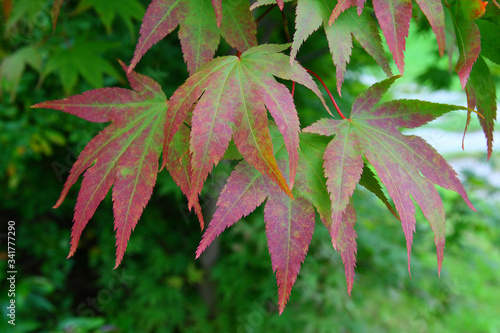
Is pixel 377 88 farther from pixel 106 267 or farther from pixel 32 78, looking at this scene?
pixel 106 267

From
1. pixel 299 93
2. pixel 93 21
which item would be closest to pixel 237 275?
pixel 299 93

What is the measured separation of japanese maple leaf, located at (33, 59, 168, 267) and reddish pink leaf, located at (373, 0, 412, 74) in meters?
0.38

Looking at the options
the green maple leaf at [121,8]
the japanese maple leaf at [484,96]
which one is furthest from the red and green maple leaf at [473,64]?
the green maple leaf at [121,8]

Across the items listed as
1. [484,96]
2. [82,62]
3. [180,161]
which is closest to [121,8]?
[82,62]

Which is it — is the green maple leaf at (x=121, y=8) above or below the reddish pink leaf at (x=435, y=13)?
below

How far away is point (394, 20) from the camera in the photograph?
0.57 metres

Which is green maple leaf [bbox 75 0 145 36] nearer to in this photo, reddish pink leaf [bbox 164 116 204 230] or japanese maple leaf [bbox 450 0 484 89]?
reddish pink leaf [bbox 164 116 204 230]

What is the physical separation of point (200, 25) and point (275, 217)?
344mm

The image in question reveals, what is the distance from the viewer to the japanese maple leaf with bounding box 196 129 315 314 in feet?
1.78

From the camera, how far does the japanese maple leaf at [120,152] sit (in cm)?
59

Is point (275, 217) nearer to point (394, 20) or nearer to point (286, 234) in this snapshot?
point (286, 234)

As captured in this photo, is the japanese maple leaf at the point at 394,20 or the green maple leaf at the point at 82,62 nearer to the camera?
the japanese maple leaf at the point at 394,20

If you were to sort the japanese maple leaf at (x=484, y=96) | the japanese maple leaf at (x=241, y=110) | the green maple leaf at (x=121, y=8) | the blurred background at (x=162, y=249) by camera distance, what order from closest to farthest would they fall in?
the japanese maple leaf at (x=241, y=110)
the japanese maple leaf at (x=484, y=96)
the green maple leaf at (x=121, y=8)
the blurred background at (x=162, y=249)

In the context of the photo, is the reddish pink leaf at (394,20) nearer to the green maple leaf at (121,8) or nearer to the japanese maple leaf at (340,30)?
the japanese maple leaf at (340,30)
